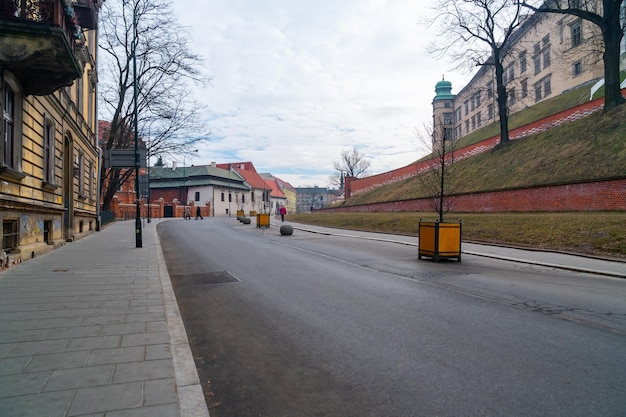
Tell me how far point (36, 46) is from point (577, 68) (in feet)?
168

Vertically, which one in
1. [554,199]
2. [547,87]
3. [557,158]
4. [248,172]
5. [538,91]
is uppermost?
[538,91]

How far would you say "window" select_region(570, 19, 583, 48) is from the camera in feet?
149

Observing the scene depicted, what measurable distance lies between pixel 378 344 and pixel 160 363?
91.9 inches

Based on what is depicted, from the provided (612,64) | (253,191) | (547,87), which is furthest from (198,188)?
(612,64)

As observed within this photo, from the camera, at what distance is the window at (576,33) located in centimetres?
4528

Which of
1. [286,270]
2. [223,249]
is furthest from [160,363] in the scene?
[223,249]

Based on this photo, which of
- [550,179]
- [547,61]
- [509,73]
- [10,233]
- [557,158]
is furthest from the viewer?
[509,73]

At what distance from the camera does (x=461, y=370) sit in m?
4.07

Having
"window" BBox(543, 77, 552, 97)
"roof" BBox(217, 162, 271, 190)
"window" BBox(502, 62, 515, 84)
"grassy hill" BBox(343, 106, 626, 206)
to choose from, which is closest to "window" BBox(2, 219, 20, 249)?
"grassy hill" BBox(343, 106, 626, 206)

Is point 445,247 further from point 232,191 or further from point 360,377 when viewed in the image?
point 232,191

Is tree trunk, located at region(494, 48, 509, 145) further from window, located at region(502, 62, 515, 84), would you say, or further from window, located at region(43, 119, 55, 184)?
window, located at region(43, 119, 55, 184)

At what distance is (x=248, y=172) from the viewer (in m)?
110

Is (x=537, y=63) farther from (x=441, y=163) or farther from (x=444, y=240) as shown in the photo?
(x=444, y=240)

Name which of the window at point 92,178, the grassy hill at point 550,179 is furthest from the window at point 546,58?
the window at point 92,178
